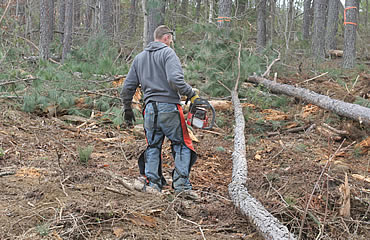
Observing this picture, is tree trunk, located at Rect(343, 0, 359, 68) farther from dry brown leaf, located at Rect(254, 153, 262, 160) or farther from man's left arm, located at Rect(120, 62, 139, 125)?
man's left arm, located at Rect(120, 62, 139, 125)

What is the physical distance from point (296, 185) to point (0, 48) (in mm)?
6839

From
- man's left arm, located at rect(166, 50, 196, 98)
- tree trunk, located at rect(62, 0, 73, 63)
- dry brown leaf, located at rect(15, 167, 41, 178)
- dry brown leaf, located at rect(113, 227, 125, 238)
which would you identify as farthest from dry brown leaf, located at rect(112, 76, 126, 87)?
dry brown leaf, located at rect(113, 227, 125, 238)

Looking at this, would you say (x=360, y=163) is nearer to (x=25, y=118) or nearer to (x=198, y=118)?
(x=198, y=118)

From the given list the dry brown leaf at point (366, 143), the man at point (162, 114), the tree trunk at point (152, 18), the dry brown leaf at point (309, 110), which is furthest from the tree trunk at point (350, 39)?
the man at point (162, 114)

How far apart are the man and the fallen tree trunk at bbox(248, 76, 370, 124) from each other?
10.5 feet

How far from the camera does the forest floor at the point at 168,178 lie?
10.1 feet

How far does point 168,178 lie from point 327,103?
370 centimetres

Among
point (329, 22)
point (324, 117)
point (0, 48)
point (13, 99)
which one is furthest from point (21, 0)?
point (324, 117)

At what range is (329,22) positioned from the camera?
16078 millimetres

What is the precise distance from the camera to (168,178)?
199 inches

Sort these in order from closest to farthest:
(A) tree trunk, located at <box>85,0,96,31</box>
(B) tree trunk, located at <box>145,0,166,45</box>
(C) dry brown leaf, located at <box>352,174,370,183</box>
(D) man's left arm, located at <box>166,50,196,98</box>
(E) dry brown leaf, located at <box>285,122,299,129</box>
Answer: (D) man's left arm, located at <box>166,50,196,98</box> < (C) dry brown leaf, located at <box>352,174,370,183</box> < (E) dry brown leaf, located at <box>285,122,299,129</box> < (B) tree trunk, located at <box>145,0,166,45</box> < (A) tree trunk, located at <box>85,0,96,31</box>

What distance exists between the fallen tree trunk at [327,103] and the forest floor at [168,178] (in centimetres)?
23

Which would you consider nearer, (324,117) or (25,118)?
(25,118)

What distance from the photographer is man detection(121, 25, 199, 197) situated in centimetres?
431
